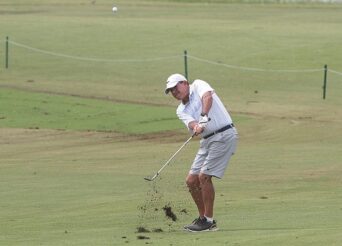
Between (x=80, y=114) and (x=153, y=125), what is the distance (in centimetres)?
291

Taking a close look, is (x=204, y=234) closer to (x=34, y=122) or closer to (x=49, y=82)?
(x=34, y=122)

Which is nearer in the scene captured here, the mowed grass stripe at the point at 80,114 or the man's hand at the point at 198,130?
the man's hand at the point at 198,130

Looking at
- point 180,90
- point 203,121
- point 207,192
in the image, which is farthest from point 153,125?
point 203,121

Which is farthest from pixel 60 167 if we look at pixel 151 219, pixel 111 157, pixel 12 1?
pixel 12 1

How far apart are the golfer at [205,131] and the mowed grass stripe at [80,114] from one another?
16.3m

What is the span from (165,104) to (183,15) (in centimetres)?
3051

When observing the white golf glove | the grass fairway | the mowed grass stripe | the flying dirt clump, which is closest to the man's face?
the white golf glove

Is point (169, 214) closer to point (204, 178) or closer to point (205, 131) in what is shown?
point (204, 178)

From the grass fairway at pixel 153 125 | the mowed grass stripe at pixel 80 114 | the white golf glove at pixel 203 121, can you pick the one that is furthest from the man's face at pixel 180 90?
the mowed grass stripe at pixel 80 114

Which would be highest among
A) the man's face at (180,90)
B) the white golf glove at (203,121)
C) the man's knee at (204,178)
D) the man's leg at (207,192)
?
the man's face at (180,90)

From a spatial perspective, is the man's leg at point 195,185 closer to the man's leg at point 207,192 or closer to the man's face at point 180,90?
the man's leg at point 207,192

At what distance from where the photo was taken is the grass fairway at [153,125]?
15.8 meters

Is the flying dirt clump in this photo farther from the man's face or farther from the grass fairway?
the man's face

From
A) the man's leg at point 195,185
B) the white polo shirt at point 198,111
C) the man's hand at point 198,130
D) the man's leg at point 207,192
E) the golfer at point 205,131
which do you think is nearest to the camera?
the man's hand at point 198,130
